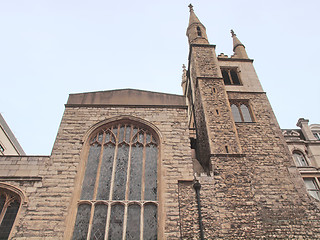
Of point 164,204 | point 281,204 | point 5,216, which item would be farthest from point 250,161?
point 5,216

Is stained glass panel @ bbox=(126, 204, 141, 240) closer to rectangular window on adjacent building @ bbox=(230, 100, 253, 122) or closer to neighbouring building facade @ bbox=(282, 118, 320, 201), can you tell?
rectangular window on adjacent building @ bbox=(230, 100, 253, 122)

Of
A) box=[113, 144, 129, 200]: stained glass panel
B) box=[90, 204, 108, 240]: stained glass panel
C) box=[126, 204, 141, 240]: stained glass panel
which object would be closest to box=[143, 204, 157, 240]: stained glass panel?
box=[126, 204, 141, 240]: stained glass panel

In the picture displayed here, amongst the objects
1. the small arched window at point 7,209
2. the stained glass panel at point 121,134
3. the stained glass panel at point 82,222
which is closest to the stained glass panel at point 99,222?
the stained glass panel at point 82,222

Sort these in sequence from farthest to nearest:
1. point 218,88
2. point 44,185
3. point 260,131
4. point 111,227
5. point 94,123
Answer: point 218,88
point 260,131
point 94,123
point 44,185
point 111,227

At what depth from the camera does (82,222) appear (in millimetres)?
7574

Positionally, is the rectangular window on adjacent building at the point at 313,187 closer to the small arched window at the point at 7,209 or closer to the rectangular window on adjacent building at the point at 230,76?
the rectangular window on adjacent building at the point at 230,76

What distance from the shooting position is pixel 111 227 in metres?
7.47

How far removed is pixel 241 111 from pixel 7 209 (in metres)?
10.3

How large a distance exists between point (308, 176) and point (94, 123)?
10397 millimetres

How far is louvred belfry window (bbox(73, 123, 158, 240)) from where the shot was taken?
7465mm

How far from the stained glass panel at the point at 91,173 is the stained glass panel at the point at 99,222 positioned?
50 centimetres

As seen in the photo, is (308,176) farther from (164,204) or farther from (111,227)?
(111,227)

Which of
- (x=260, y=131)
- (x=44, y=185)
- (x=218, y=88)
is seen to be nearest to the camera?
(x=44, y=185)

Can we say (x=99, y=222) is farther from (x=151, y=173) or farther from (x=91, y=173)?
(x=151, y=173)
